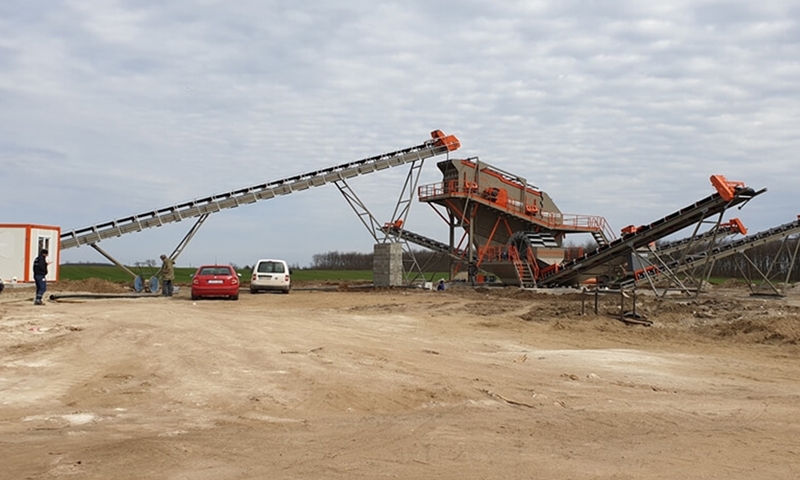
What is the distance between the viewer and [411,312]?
23.1 meters

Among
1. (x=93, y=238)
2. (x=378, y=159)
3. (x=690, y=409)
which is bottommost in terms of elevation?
(x=690, y=409)

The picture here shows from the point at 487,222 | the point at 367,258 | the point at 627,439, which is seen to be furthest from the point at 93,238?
the point at 367,258

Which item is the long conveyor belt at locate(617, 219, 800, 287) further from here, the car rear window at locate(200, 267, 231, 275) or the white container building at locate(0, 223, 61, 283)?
the white container building at locate(0, 223, 61, 283)

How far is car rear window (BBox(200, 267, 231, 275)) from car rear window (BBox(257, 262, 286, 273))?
14.8 ft

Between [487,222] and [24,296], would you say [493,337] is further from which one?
[487,222]

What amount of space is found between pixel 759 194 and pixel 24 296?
2635 centimetres

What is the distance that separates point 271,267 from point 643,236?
16.7 meters

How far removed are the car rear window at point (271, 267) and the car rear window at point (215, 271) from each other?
14.8 ft

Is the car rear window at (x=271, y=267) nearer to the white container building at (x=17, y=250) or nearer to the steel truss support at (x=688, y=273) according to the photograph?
the white container building at (x=17, y=250)

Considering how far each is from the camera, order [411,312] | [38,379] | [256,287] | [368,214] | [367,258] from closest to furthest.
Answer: [38,379], [411,312], [256,287], [368,214], [367,258]

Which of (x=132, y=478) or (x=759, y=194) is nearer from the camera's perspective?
(x=132, y=478)

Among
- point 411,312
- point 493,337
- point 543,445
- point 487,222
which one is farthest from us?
point 487,222

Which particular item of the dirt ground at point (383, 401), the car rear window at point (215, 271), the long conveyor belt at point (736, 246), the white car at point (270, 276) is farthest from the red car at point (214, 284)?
the long conveyor belt at point (736, 246)

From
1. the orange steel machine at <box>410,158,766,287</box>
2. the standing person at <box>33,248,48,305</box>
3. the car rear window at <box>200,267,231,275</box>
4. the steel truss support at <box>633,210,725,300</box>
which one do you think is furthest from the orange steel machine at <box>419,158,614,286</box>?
the standing person at <box>33,248,48,305</box>
